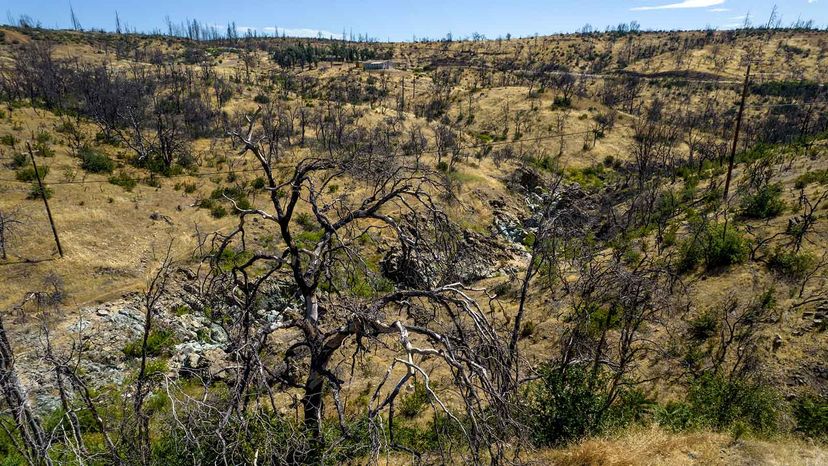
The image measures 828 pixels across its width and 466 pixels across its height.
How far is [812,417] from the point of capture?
341 inches

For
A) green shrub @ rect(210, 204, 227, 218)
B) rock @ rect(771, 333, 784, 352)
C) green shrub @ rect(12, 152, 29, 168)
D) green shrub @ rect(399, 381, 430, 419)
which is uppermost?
green shrub @ rect(12, 152, 29, 168)

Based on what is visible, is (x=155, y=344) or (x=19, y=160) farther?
(x=19, y=160)

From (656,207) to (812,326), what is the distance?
13726mm

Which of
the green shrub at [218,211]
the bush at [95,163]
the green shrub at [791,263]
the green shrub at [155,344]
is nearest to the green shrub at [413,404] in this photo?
the green shrub at [155,344]

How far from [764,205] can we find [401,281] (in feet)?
51.4

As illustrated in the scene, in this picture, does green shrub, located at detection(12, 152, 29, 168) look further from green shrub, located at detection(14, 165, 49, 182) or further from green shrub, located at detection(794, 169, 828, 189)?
green shrub, located at detection(794, 169, 828, 189)

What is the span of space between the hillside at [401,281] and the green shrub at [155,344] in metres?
0.09

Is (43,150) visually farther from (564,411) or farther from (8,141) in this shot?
(564,411)

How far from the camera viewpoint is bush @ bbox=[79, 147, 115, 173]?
24.2 metres

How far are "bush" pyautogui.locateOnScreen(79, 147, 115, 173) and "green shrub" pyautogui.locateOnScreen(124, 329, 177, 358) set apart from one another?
1402cm

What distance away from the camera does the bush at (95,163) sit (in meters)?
24.2

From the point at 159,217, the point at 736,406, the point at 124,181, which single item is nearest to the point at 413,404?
the point at 736,406

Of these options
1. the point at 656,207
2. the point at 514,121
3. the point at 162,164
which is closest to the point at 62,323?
the point at 162,164

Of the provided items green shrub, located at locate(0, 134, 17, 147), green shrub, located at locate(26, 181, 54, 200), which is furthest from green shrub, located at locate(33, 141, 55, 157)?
green shrub, located at locate(26, 181, 54, 200)
